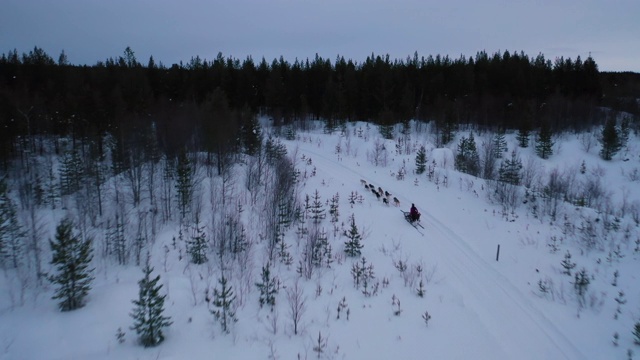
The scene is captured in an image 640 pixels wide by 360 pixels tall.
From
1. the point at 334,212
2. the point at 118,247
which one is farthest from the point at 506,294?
the point at 118,247

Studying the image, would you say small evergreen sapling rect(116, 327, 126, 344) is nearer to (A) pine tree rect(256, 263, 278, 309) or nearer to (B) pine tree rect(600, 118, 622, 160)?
(A) pine tree rect(256, 263, 278, 309)

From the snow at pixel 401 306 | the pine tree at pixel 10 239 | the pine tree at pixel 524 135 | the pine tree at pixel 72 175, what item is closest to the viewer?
the snow at pixel 401 306

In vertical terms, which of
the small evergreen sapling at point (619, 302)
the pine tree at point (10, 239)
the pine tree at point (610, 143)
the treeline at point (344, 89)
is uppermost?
the treeline at point (344, 89)

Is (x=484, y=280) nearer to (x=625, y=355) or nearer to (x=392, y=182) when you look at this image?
(x=625, y=355)

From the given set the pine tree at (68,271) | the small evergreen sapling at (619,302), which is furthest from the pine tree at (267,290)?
the small evergreen sapling at (619,302)

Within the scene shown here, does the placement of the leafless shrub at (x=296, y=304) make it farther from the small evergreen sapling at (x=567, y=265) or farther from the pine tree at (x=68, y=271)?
the small evergreen sapling at (x=567, y=265)

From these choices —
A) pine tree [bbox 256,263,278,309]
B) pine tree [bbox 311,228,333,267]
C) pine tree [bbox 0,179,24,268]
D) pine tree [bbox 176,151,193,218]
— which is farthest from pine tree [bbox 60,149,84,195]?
pine tree [bbox 256,263,278,309]

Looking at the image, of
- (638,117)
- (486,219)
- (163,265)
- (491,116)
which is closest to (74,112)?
(163,265)
